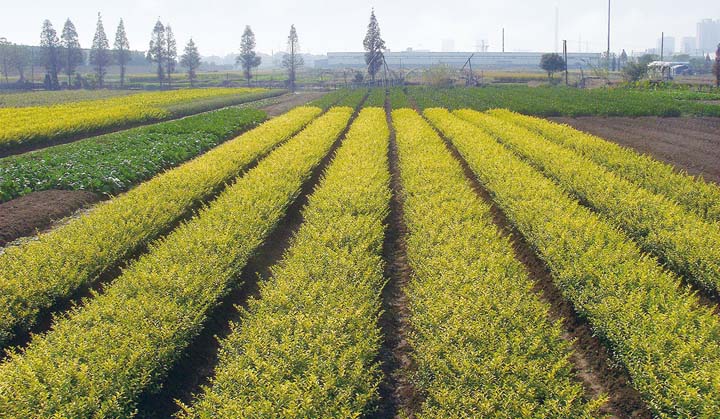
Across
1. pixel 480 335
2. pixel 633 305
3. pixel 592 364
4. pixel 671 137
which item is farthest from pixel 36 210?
pixel 671 137

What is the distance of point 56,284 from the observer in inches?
297

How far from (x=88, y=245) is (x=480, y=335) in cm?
640

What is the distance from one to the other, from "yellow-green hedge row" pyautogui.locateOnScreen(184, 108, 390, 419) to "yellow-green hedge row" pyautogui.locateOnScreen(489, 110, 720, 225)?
6927 mm

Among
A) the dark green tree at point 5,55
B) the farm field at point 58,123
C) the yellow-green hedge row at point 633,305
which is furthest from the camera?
the dark green tree at point 5,55

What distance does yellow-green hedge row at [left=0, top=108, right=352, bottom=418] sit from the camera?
4.90 meters

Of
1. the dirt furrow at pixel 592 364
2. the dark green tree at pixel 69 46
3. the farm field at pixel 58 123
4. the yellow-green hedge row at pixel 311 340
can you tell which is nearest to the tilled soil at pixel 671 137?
the dirt furrow at pixel 592 364

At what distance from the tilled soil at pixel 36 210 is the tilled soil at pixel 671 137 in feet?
55.0

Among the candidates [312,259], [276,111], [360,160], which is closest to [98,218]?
[312,259]

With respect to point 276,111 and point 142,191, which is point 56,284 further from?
point 276,111

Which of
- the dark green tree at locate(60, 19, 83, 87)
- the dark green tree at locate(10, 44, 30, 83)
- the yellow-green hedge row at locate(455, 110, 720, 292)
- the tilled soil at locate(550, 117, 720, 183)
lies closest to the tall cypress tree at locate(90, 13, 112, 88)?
the dark green tree at locate(60, 19, 83, 87)

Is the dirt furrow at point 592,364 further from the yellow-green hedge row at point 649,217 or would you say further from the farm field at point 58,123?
the farm field at point 58,123

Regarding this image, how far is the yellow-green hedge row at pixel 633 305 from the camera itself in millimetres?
5035

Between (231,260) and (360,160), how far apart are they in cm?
773

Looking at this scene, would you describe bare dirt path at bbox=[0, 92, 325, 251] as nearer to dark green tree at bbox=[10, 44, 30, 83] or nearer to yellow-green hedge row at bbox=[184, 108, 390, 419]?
yellow-green hedge row at bbox=[184, 108, 390, 419]
